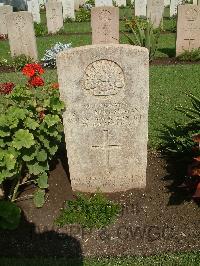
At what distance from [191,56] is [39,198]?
7.53 metres

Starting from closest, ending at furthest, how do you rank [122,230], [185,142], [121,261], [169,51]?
[121,261], [122,230], [185,142], [169,51]

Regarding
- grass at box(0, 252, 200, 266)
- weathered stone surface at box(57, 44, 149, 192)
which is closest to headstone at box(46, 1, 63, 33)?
weathered stone surface at box(57, 44, 149, 192)

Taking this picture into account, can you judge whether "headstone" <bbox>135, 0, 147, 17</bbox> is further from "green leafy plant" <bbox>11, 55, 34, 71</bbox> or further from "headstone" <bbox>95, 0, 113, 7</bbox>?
"green leafy plant" <bbox>11, 55, 34, 71</bbox>

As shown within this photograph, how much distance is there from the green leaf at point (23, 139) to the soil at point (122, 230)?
897 millimetres

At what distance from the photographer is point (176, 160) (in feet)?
14.8

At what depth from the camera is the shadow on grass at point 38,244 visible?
3.20 meters

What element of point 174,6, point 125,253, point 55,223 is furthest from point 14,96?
point 174,6

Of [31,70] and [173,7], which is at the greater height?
[31,70]

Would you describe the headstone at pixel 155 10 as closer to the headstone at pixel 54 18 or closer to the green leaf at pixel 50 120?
the headstone at pixel 54 18

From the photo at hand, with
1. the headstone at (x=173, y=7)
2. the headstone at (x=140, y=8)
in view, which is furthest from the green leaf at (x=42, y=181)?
the headstone at (x=173, y=7)

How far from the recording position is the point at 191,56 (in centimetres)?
999

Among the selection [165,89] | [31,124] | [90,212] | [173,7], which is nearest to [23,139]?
[31,124]

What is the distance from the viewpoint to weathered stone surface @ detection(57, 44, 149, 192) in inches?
131

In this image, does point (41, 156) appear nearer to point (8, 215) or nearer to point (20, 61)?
point (8, 215)
